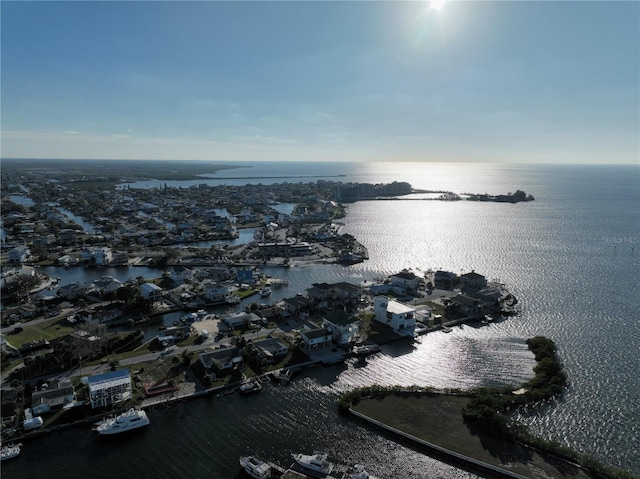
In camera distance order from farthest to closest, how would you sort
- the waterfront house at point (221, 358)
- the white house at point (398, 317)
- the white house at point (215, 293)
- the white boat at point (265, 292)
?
the white boat at point (265, 292) < the white house at point (215, 293) < the white house at point (398, 317) < the waterfront house at point (221, 358)

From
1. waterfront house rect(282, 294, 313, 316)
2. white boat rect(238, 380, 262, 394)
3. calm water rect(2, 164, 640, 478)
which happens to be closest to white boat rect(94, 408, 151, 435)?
calm water rect(2, 164, 640, 478)

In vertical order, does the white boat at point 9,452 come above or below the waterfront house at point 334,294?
below

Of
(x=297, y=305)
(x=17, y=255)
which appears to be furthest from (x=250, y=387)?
(x=17, y=255)

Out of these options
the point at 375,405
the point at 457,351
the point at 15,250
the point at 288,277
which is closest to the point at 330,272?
the point at 288,277

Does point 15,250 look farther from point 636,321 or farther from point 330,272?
point 636,321

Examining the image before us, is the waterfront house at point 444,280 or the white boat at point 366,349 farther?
the waterfront house at point 444,280

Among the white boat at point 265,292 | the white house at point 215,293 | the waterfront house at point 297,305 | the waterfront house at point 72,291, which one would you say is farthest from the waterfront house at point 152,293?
the waterfront house at point 297,305

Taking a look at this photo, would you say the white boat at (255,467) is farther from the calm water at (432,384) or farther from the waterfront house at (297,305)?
the waterfront house at (297,305)
